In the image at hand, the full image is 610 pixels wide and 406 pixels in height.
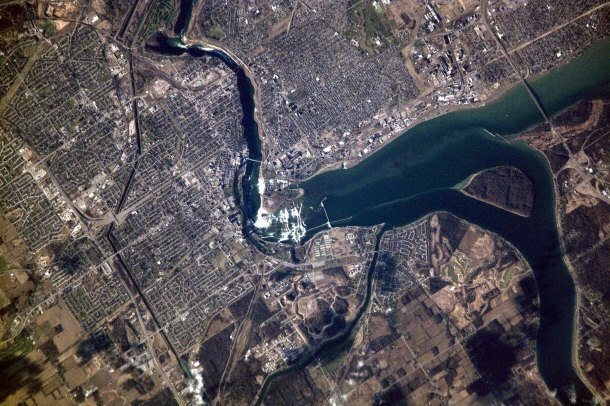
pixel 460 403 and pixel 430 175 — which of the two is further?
pixel 430 175

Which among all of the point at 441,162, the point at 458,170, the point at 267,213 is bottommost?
the point at 458,170

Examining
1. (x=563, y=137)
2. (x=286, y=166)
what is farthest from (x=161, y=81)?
(x=563, y=137)

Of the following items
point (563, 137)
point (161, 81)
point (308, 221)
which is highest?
point (161, 81)

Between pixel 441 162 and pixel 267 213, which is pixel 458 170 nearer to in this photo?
pixel 441 162

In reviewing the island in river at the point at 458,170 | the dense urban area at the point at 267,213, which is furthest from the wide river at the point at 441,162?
the dense urban area at the point at 267,213

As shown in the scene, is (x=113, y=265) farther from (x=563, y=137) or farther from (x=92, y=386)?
(x=563, y=137)

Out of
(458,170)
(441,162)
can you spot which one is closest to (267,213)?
(441,162)
